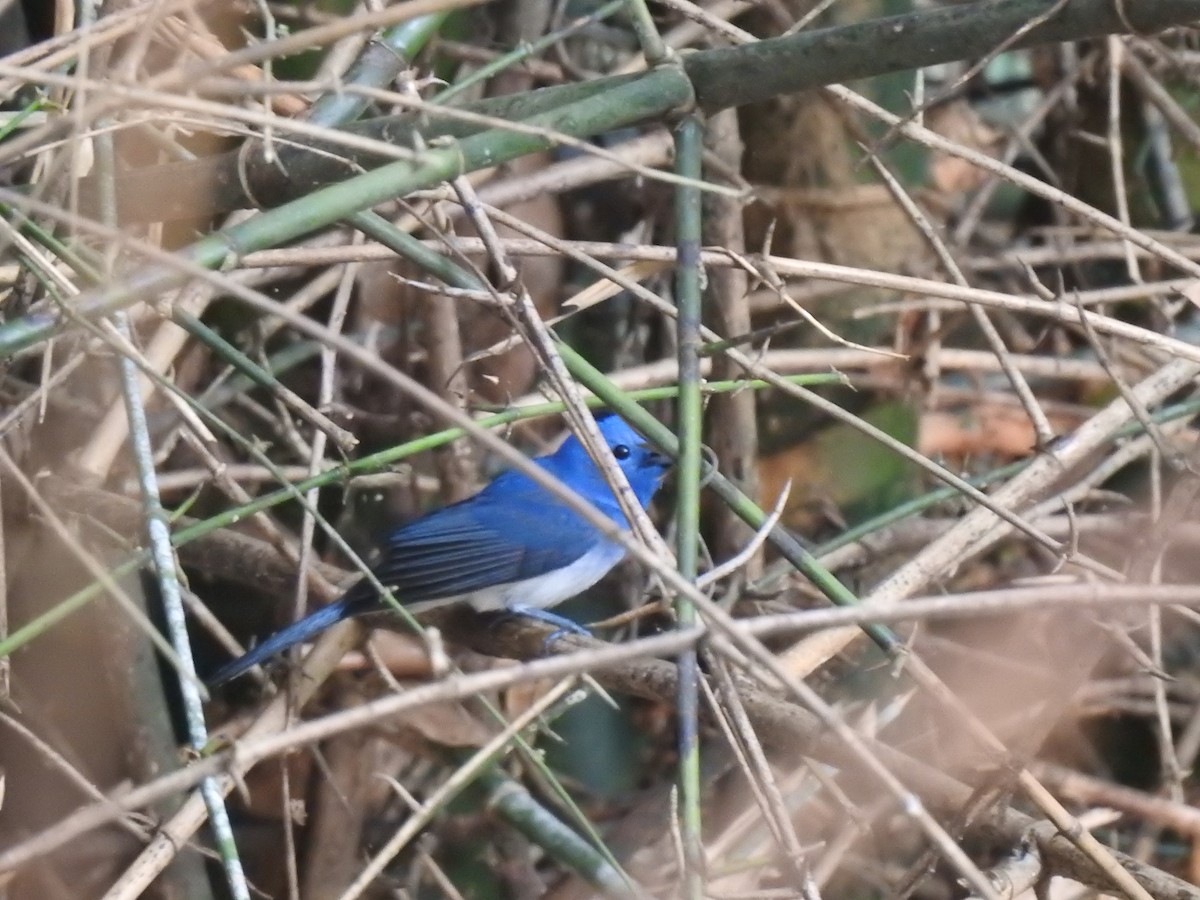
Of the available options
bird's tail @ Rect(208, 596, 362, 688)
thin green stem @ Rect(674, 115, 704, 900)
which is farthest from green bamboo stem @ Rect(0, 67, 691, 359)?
bird's tail @ Rect(208, 596, 362, 688)

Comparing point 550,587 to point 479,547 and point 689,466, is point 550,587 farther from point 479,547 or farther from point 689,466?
point 689,466

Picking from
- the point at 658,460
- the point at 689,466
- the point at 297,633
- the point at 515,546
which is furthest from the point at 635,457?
the point at 689,466

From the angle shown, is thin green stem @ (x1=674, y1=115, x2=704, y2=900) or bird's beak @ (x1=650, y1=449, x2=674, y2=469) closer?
thin green stem @ (x1=674, y1=115, x2=704, y2=900)

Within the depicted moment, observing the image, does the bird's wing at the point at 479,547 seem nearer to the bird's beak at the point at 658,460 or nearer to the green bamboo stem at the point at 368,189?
the bird's beak at the point at 658,460

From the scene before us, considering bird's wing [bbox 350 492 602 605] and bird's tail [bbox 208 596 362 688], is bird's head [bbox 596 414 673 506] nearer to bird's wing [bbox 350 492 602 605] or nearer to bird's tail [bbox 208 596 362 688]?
bird's wing [bbox 350 492 602 605]

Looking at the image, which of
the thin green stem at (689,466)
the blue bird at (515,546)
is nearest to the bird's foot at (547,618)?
the blue bird at (515,546)

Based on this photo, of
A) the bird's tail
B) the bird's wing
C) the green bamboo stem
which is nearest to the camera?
the green bamboo stem
